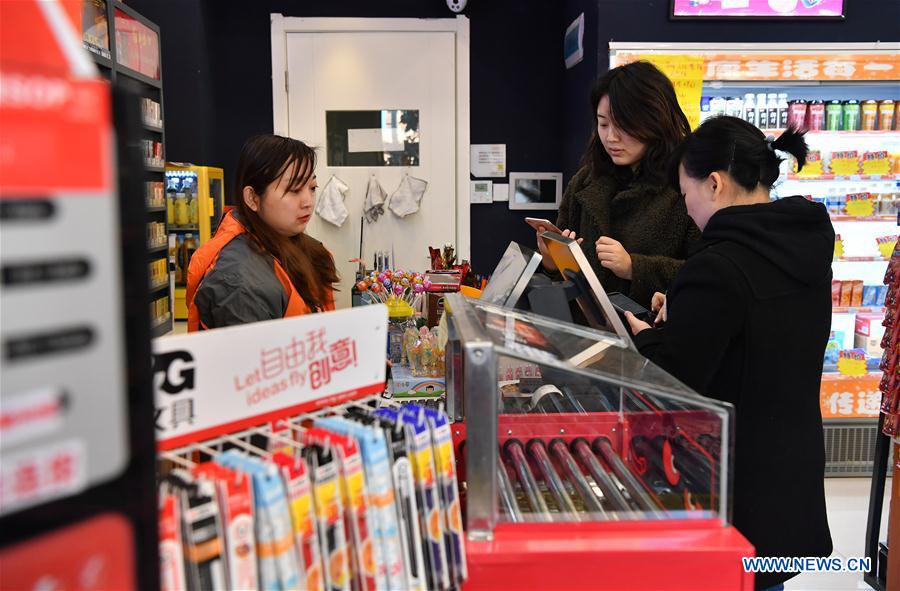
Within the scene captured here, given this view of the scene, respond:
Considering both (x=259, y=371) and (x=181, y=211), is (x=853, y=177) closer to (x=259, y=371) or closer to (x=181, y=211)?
(x=259, y=371)

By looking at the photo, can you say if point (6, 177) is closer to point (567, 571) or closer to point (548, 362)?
point (548, 362)

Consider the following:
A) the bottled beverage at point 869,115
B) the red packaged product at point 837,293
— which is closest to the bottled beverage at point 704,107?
the bottled beverage at point 869,115

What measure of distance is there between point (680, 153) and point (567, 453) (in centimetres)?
88

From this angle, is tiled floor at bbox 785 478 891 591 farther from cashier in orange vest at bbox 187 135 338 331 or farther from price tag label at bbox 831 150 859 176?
cashier in orange vest at bbox 187 135 338 331

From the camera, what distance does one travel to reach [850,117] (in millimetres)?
4496

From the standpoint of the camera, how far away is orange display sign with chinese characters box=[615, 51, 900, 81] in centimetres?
438

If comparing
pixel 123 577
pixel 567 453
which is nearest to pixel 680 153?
pixel 567 453

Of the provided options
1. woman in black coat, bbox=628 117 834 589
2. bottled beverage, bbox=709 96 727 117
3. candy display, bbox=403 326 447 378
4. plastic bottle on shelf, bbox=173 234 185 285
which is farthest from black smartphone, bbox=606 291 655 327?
plastic bottle on shelf, bbox=173 234 185 285

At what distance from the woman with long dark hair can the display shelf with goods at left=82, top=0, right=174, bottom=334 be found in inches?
138

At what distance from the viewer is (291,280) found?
238 cm

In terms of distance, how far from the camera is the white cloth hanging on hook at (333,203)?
619cm

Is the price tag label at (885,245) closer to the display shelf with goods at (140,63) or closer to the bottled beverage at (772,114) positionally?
the bottled beverage at (772,114)

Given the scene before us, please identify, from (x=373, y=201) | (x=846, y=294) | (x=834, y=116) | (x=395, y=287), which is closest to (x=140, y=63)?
(x=373, y=201)

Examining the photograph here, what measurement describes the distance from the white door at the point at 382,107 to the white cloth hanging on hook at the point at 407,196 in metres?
0.06
